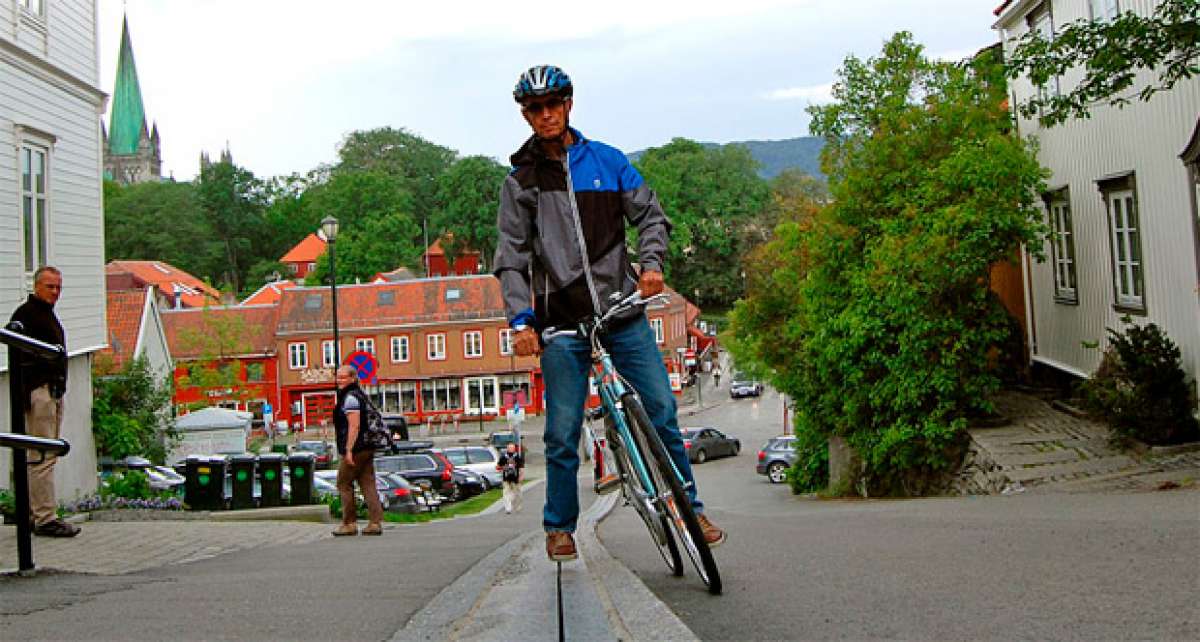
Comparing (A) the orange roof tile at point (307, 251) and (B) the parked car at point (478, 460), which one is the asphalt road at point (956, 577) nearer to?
(B) the parked car at point (478, 460)

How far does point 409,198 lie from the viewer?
4626 inches

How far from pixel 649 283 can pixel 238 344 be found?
67741 millimetres

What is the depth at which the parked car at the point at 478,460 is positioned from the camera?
3691 cm

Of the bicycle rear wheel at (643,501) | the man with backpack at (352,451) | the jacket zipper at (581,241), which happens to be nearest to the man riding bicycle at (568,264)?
the jacket zipper at (581,241)

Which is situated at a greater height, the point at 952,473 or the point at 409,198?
the point at 409,198

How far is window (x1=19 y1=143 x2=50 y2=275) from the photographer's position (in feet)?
51.7

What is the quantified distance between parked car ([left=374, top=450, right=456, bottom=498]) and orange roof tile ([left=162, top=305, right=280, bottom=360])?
4064cm

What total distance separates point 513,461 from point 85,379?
853 centimetres

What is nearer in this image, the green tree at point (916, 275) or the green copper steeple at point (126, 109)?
the green tree at point (916, 275)

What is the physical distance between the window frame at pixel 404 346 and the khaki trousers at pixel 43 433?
63.1m

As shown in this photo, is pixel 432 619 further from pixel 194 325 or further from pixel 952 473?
pixel 194 325

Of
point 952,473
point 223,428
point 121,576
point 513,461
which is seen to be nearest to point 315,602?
point 121,576

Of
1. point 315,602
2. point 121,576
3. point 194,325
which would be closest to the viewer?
point 315,602

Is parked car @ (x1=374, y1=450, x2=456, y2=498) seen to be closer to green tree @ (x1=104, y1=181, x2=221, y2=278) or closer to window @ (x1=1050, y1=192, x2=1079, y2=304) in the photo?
window @ (x1=1050, y1=192, x2=1079, y2=304)
